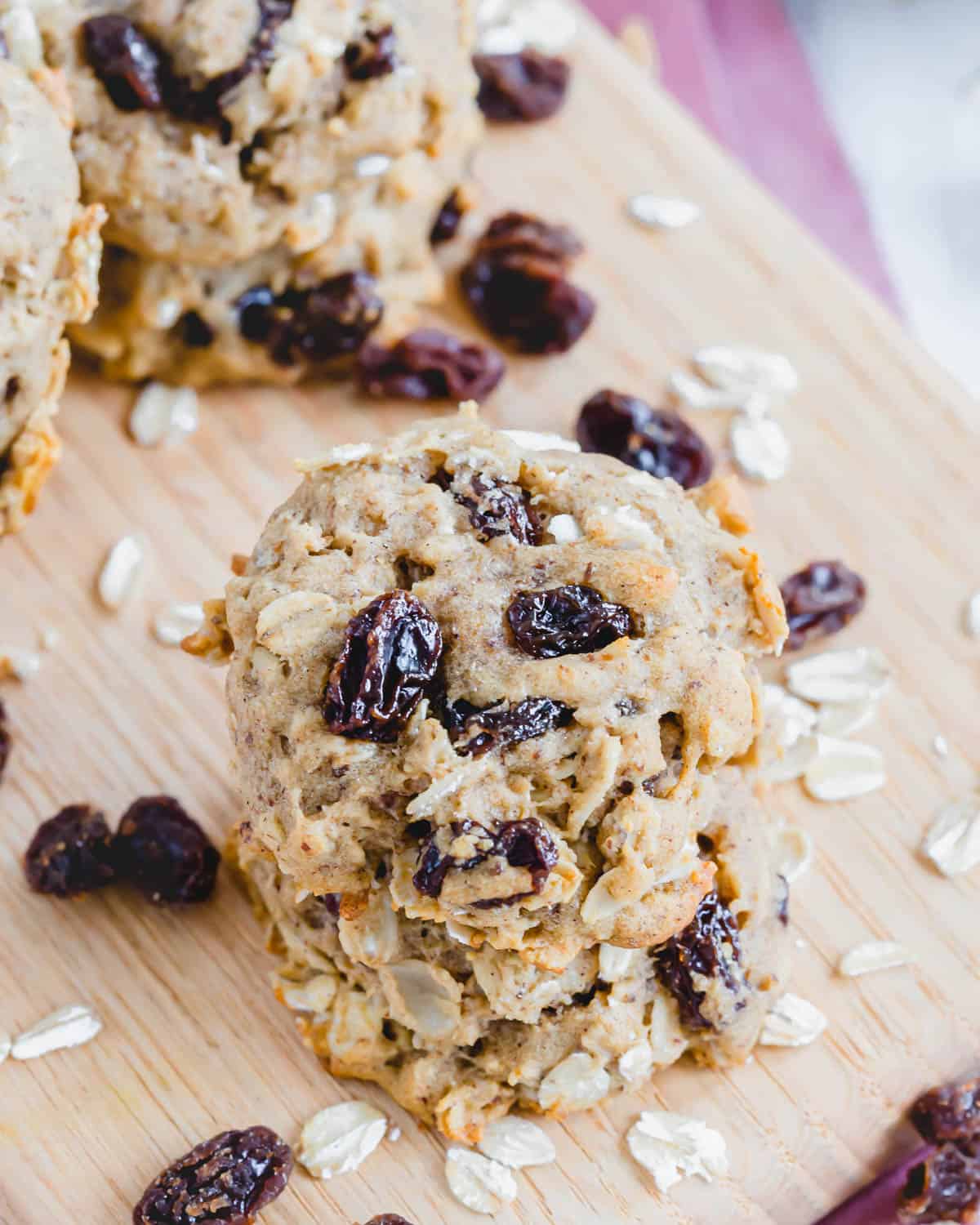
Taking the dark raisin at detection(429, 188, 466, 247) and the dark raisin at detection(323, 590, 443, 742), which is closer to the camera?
the dark raisin at detection(323, 590, 443, 742)

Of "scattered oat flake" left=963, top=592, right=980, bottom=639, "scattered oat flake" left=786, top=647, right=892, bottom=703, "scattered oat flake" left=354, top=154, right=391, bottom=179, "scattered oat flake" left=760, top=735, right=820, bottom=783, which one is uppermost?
"scattered oat flake" left=354, top=154, right=391, bottom=179

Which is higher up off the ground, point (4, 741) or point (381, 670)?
point (381, 670)

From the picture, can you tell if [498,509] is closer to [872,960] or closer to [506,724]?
[506,724]

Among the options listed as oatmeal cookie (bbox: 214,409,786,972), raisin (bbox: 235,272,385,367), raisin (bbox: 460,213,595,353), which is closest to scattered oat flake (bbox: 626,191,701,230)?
raisin (bbox: 460,213,595,353)

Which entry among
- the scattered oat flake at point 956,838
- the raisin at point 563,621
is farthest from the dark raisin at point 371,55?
the scattered oat flake at point 956,838

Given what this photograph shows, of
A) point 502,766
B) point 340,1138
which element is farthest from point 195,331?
point 340,1138

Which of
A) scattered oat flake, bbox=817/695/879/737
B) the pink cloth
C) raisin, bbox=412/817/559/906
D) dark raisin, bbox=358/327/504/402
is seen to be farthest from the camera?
the pink cloth

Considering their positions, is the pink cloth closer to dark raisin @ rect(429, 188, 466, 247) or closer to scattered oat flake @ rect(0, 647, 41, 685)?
dark raisin @ rect(429, 188, 466, 247)

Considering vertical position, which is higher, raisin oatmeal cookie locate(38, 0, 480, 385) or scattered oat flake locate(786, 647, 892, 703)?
raisin oatmeal cookie locate(38, 0, 480, 385)

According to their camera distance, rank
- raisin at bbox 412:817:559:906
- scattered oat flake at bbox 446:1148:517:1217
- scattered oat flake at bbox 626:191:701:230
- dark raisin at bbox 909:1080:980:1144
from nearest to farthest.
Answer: raisin at bbox 412:817:559:906 → scattered oat flake at bbox 446:1148:517:1217 → dark raisin at bbox 909:1080:980:1144 → scattered oat flake at bbox 626:191:701:230
